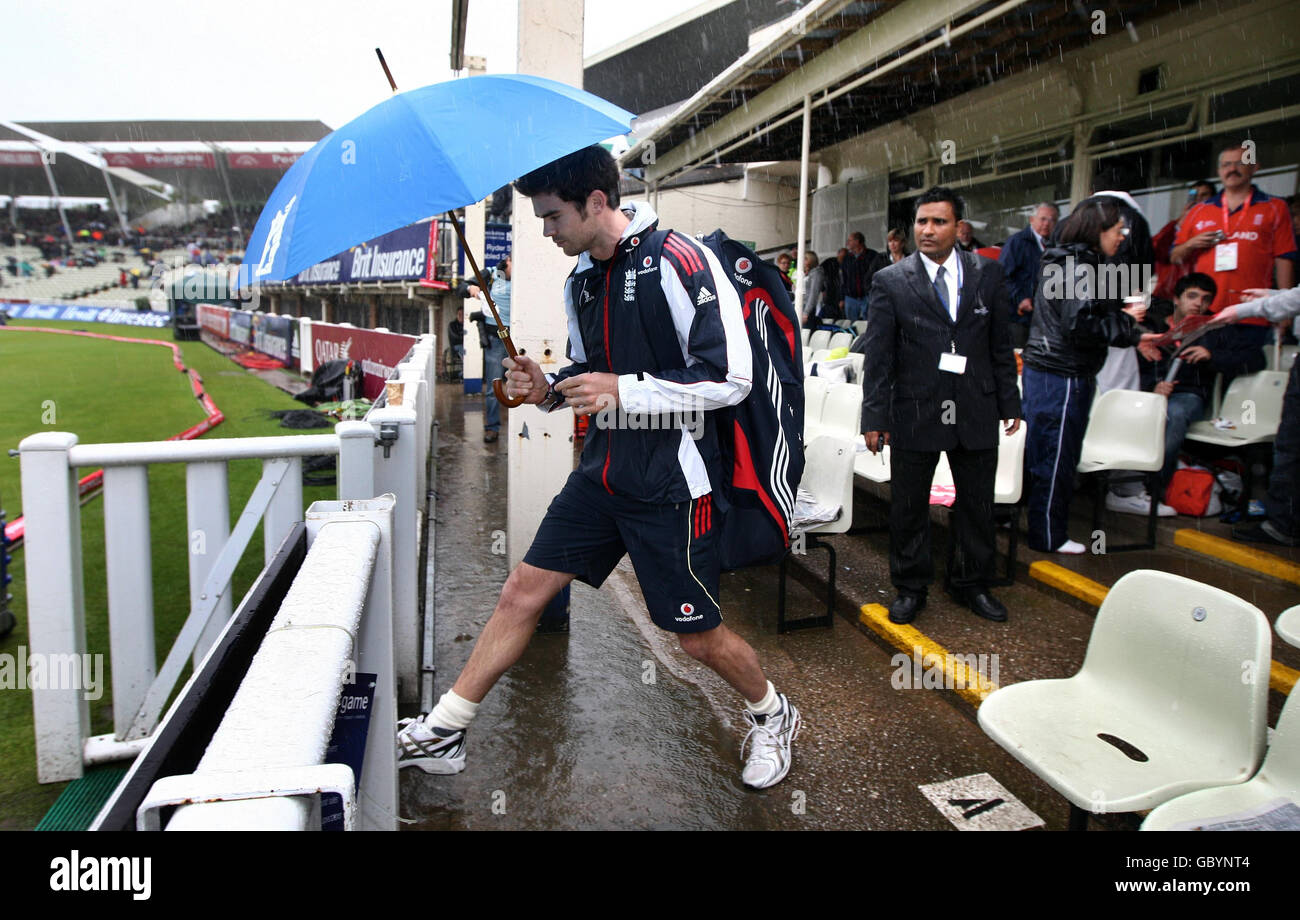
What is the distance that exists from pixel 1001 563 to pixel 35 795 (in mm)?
4614

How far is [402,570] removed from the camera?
3.41 m

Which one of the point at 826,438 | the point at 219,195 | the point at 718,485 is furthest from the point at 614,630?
the point at 219,195

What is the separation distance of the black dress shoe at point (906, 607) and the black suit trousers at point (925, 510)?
3 centimetres

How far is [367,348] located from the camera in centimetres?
1474

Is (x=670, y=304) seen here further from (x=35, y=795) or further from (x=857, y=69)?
(x=857, y=69)

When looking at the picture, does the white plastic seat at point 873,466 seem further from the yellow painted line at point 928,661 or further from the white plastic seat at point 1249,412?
the white plastic seat at point 1249,412

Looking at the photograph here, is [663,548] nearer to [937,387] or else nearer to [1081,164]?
[937,387]

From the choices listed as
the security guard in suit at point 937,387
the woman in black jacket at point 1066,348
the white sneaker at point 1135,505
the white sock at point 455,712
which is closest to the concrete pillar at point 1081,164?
the white sneaker at point 1135,505

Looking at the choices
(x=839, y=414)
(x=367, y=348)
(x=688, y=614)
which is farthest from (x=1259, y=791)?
(x=367, y=348)

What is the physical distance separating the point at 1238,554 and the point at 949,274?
2294mm

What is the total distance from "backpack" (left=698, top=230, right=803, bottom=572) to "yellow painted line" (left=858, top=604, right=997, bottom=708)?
1.35 meters

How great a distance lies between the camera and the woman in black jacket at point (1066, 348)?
4.41 metres

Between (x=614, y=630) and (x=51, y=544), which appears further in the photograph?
(x=614, y=630)

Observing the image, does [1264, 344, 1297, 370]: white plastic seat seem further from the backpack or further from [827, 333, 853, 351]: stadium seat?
the backpack
